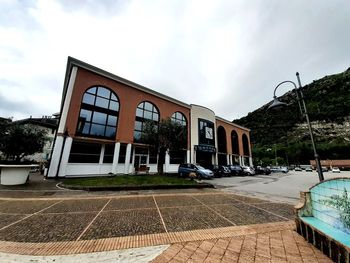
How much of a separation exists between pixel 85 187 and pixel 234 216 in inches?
333

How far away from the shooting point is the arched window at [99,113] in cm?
→ 1755

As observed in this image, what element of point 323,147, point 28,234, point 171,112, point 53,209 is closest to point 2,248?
point 28,234

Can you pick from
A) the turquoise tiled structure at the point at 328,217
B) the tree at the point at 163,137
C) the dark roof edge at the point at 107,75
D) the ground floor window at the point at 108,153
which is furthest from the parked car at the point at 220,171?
the turquoise tiled structure at the point at 328,217

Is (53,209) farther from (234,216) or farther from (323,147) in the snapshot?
(323,147)

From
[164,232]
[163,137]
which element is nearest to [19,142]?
[163,137]

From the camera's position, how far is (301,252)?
3.04 meters

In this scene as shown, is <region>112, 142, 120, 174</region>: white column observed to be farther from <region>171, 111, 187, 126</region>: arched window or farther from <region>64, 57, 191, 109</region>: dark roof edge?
<region>171, 111, 187, 126</region>: arched window

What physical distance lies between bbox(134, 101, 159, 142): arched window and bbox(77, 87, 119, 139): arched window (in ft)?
9.09

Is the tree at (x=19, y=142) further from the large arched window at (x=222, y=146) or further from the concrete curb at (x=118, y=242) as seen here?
the large arched window at (x=222, y=146)

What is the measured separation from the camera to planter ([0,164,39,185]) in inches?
427

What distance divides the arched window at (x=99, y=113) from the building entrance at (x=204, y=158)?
15.1 meters

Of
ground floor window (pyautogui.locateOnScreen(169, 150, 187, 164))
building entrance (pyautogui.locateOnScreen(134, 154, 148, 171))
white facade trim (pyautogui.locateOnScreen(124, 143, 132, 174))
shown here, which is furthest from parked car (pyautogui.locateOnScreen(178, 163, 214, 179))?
white facade trim (pyautogui.locateOnScreen(124, 143, 132, 174))

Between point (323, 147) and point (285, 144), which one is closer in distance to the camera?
point (323, 147)

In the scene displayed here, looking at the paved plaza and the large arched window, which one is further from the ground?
the large arched window
